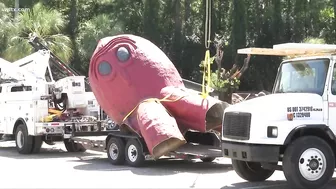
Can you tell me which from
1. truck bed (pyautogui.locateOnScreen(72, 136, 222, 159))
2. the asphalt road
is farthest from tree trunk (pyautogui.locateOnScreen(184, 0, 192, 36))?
truck bed (pyautogui.locateOnScreen(72, 136, 222, 159))

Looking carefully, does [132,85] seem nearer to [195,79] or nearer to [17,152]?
[17,152]

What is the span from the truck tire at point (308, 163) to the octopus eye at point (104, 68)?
6758mm

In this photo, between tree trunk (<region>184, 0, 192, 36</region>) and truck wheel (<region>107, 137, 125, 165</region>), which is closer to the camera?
truck wheel (<region>107, 137, 125, 165</region>)

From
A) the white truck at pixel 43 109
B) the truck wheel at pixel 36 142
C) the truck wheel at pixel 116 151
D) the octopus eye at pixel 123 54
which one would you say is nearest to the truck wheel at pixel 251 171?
the truck wheel at pixel 116 151

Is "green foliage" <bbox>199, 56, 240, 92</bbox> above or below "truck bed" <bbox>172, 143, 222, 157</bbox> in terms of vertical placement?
above

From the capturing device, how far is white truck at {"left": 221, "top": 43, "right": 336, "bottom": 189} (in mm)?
9844

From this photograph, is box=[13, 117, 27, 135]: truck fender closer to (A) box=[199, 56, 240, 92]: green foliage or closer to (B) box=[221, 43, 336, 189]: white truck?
(B) box=[221, 43, 336, 189]: white truck

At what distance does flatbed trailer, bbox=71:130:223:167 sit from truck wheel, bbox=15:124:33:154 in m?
2.89

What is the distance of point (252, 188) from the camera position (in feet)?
35.3

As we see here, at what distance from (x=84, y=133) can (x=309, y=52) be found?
8.49m

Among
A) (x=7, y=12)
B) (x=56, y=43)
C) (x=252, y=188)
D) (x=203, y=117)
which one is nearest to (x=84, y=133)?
(x=203, y=117)

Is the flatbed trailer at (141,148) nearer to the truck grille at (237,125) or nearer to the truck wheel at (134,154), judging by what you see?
the truck wheel at (134,154)

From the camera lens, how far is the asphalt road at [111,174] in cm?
1145

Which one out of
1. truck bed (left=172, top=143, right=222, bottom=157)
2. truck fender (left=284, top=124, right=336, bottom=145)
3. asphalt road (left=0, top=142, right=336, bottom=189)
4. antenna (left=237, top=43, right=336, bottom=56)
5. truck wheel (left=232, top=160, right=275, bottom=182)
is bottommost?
asphalt road (left=0, top=142, right=336, bottom=189)
